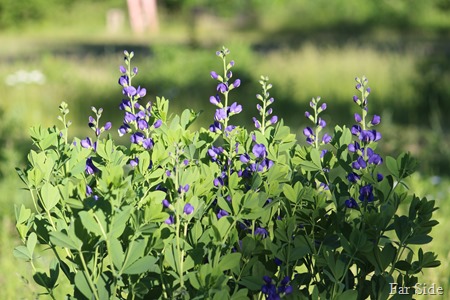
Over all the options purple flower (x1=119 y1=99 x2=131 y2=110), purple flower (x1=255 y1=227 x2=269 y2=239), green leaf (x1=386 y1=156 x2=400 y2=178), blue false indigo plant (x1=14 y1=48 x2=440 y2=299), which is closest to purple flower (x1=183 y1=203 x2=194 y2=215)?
blue false indigo plant (x1=14 y1=48 x2=440 y2=299)

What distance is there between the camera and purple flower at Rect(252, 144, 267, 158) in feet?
6.88

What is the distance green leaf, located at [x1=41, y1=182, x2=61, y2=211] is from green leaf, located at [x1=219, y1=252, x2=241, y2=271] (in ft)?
1.56

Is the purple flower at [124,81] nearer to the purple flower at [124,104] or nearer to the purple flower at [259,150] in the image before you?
the purple flower at [124,104]

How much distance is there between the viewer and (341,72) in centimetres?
1157

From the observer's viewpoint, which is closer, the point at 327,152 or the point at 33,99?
the point at 327,152

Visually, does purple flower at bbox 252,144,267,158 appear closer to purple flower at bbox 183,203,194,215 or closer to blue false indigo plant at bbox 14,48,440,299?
blue false indigo plant at bbox 14,48,440,299

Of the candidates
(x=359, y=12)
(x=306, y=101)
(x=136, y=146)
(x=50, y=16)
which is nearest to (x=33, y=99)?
(x=306, y=101)

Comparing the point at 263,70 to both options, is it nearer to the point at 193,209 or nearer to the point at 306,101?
the point at 306,101

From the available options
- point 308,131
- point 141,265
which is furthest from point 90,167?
point 308,131

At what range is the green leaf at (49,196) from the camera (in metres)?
1.97

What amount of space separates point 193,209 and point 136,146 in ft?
1.25

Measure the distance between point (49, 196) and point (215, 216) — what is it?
1.45 feet

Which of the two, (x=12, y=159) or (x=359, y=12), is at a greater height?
(x=359, y=12)

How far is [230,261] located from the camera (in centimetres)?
186
